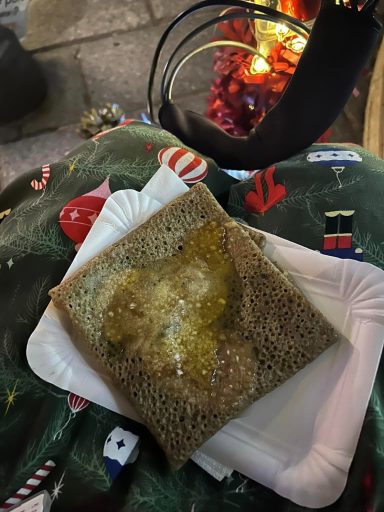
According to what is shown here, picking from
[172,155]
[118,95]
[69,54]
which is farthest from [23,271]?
[69,54]

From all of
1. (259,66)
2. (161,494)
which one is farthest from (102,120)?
(161,494)

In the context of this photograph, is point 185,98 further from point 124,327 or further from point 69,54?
point 124,327

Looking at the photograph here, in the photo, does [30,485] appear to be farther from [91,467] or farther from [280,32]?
[280,32]

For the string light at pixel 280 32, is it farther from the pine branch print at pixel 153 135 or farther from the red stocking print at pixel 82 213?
the red stocking print at pixel 82 213

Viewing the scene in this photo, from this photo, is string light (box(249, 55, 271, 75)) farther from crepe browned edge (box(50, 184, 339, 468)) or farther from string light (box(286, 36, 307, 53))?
crepe browned edge (box(50, 184, 339, 468))

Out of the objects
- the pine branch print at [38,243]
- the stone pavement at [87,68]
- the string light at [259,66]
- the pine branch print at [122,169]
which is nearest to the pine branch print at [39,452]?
the pine branch print at [38,243]

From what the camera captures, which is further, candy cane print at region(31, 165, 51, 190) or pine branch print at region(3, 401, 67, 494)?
candy cane print at region(31, 165, 51, 190)

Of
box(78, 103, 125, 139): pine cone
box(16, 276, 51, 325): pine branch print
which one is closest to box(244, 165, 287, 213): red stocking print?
box(16, 276, 51, 325): pine branch print
